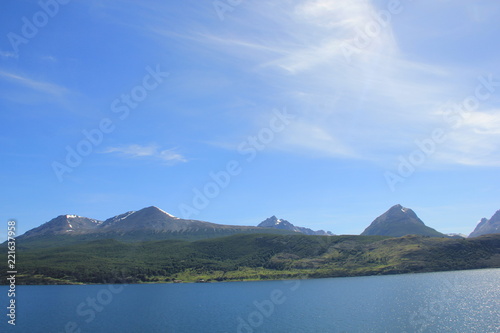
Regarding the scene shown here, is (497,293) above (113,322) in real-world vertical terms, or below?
below

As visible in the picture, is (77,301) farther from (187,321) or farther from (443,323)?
(443,323)

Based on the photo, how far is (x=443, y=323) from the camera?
83875 millimetres

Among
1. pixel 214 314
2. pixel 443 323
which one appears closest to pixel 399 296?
pixel 443 323

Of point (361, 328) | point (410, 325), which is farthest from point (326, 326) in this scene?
point (410, 325)

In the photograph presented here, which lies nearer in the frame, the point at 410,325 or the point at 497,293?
the point at 410,325

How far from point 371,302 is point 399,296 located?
18815 millimetres

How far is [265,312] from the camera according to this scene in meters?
113

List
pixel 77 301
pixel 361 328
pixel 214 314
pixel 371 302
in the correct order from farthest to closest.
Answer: pixel 77 301 < pixel 371 302 < pixel 214 314 < pixel 361 328

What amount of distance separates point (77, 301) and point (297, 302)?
9747cm

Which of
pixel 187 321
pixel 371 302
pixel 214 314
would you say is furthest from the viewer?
pixel 371 302

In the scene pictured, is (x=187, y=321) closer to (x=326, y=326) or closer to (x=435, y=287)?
(x=326, y=326)

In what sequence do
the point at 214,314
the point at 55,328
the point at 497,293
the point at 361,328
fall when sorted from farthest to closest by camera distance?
the point at 497,293 < the point at 214,314 < the point at 55,328 < the point at 361,328

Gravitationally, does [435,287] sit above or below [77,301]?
below

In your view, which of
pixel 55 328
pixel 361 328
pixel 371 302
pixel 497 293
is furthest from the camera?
pixel 497 293
